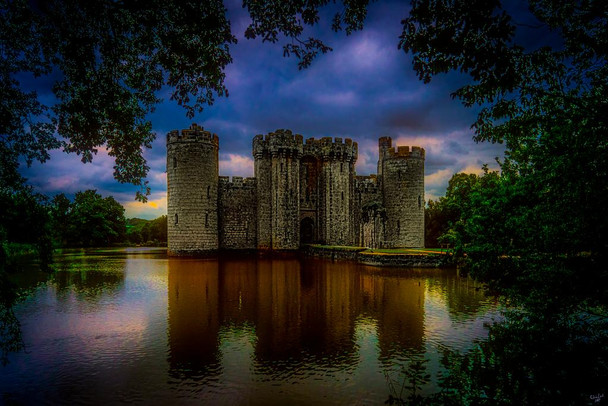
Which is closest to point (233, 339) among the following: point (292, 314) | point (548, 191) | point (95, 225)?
point (292, 314)

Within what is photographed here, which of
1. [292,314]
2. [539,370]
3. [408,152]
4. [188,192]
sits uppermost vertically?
Answer: [408,152]

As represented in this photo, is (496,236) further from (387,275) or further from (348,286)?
(387,275)

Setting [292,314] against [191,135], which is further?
[191,135]

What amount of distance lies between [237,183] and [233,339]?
25023mm

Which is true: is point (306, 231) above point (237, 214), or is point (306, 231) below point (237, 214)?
below

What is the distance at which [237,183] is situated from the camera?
1273 inches

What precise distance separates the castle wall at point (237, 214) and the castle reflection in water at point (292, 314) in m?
13.7

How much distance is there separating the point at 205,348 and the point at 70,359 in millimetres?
2644

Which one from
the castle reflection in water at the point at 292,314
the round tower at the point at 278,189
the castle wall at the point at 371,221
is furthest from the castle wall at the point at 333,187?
the castle reflection in water at the point at 292,314

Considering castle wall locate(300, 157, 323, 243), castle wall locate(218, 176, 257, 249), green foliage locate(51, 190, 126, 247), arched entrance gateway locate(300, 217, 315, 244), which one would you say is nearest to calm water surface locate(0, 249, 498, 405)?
castle wall locate(218, 176, 257, 249)

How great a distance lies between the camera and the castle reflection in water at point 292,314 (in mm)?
7402

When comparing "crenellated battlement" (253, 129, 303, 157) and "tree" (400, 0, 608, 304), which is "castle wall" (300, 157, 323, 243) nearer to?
"crenellated battlement" (253, 129, 303, 157)

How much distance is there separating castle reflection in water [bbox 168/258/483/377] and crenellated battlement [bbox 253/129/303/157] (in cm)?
1546

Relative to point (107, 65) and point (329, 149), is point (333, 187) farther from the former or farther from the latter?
point (107, 65)
